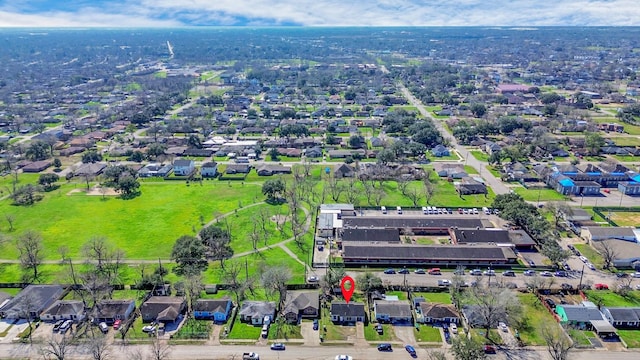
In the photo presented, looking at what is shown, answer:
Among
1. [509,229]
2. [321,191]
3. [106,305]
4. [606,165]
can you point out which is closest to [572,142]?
[606,165]

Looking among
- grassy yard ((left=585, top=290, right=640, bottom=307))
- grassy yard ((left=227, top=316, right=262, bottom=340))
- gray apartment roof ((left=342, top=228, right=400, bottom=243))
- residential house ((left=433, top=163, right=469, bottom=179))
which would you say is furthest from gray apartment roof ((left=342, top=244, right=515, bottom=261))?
residential house ((left=433, top=163, right=469, bottom=179))

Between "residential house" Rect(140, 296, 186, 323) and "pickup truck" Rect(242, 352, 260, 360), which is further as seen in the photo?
"residential house" Rect(140, 296, 186, 323)

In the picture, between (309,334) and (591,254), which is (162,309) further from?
(591,254)

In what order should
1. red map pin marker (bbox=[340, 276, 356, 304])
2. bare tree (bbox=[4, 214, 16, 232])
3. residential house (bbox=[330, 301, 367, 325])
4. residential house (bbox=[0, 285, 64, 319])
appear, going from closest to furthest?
residential house (bbox=[330, 301, 367, 325]), residential house (bbox=[0, 285, 64, 319]), red map pin marker (bbox=[340, 276, 356, 304]), bare tree (bbox=[4, 214, 16, 232])

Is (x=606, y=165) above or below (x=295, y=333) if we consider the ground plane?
above

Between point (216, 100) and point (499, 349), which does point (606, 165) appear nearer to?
point (499, 349)

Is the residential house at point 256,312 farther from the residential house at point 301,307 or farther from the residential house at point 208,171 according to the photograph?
the residential house at point 208,171

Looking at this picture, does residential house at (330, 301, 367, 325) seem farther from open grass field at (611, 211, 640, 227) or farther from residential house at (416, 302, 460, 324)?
open grass field at (611, 211, 640, 227)
